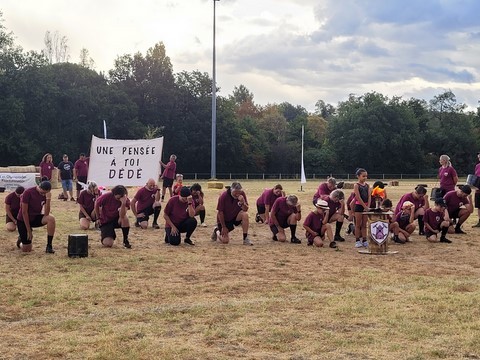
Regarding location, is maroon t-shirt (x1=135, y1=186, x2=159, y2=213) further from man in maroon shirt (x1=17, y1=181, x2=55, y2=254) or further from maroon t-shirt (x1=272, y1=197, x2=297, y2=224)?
man in maroon shirt (x1=17, y1=181, x2=55, y2=254)

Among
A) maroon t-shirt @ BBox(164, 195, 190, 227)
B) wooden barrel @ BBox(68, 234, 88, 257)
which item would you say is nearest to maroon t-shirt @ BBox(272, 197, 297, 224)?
maroon t-shirt @ BBox(164, 195, 190, 227)

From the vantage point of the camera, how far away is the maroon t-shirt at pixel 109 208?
41.3ft

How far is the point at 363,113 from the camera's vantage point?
73.8m

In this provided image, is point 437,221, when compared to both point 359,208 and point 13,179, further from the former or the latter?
point 13,179

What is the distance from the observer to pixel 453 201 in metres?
15.3

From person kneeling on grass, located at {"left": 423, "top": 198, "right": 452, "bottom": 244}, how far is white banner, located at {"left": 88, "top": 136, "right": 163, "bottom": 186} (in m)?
6.26

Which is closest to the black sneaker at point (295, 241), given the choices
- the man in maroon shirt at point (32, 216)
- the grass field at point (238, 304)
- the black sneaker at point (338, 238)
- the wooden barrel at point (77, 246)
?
the black sneaker at point (338, 238)

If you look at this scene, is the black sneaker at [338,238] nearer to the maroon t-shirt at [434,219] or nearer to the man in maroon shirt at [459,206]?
the maroon t-shirt at [434,219]

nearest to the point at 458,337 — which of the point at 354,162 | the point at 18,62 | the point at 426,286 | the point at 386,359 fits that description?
the point at 386,359

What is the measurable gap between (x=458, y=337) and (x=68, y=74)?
59.8 metres

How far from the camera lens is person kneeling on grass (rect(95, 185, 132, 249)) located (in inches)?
489

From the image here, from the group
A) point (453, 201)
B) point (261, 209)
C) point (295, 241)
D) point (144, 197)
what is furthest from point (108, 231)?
point (453, 201)

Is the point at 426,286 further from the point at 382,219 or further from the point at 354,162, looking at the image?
the point at 354,162

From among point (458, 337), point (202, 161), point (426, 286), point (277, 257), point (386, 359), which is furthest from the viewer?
point (202, 161)
